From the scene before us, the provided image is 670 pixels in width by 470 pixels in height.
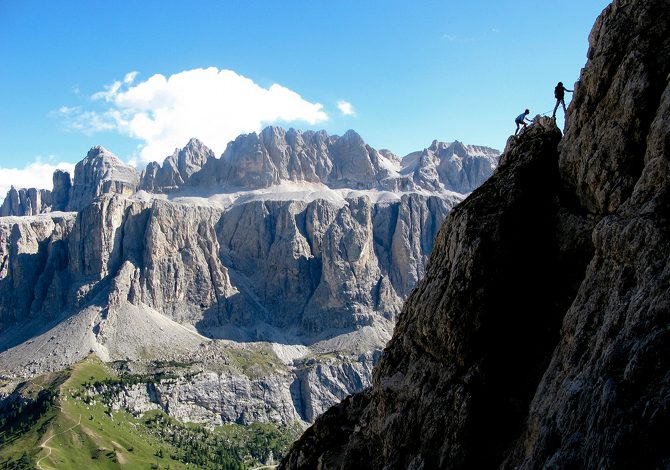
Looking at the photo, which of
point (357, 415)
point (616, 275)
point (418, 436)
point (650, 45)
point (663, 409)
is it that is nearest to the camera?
point (663, 409)

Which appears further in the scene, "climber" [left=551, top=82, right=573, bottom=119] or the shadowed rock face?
"climber" [left=551, top=82, right=573, bottom=119]

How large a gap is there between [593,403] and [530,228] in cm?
1341

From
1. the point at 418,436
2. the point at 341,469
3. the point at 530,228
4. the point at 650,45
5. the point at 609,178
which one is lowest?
the point at 341,469

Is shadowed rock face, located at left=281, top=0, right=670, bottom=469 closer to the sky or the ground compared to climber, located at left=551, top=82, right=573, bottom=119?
closer to the ground

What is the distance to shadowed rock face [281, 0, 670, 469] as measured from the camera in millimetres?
21016

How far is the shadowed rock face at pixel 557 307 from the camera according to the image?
21.0 m

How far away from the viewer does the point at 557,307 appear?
31.1 metres

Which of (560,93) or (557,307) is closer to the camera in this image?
(557,307)

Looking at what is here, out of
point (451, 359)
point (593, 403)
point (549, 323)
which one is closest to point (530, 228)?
point (549, 323)

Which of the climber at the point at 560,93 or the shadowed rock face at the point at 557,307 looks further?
the climber at the point at 560,93

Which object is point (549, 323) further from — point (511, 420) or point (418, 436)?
point (418, 436)

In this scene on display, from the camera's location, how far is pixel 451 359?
107ft

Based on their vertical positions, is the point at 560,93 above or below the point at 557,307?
above

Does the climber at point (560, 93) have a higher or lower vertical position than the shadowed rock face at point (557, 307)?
higher
